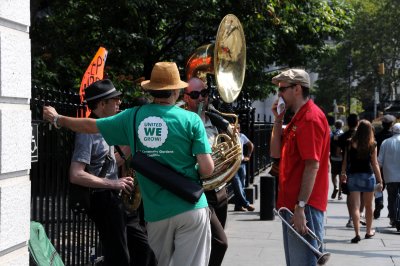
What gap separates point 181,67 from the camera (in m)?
16.8

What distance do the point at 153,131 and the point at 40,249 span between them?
112 cm

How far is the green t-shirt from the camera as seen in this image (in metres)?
4.48

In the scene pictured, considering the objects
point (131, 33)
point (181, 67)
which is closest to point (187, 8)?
point (131, 33)

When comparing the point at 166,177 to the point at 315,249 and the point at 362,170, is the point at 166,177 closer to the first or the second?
the point at 315,249

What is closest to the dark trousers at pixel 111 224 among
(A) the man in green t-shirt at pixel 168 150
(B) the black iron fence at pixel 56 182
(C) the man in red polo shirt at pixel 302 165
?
(B) the black iron fence at pixel 56 182

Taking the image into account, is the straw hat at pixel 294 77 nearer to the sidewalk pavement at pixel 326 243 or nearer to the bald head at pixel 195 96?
the bald head at pixel 195 96

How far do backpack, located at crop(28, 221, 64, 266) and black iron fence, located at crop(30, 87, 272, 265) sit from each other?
68 centimetres

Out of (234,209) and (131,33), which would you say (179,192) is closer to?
(234,209)

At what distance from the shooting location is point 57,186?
19.9 feet

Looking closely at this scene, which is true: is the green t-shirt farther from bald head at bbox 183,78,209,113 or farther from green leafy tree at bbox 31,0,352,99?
green leafy tree at bbox 31,0,352,99

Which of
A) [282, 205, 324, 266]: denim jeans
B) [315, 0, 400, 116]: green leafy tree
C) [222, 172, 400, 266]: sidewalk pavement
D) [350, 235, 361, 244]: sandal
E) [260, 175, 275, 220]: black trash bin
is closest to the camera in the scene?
[282, 205, 324, 266]: denim jeans

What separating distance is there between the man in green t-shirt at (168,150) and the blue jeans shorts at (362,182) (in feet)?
18.8

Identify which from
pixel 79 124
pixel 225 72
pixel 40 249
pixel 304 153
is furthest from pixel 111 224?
pixel 225 72

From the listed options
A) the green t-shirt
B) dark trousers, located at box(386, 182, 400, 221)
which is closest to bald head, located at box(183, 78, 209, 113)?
the green t-shirt
